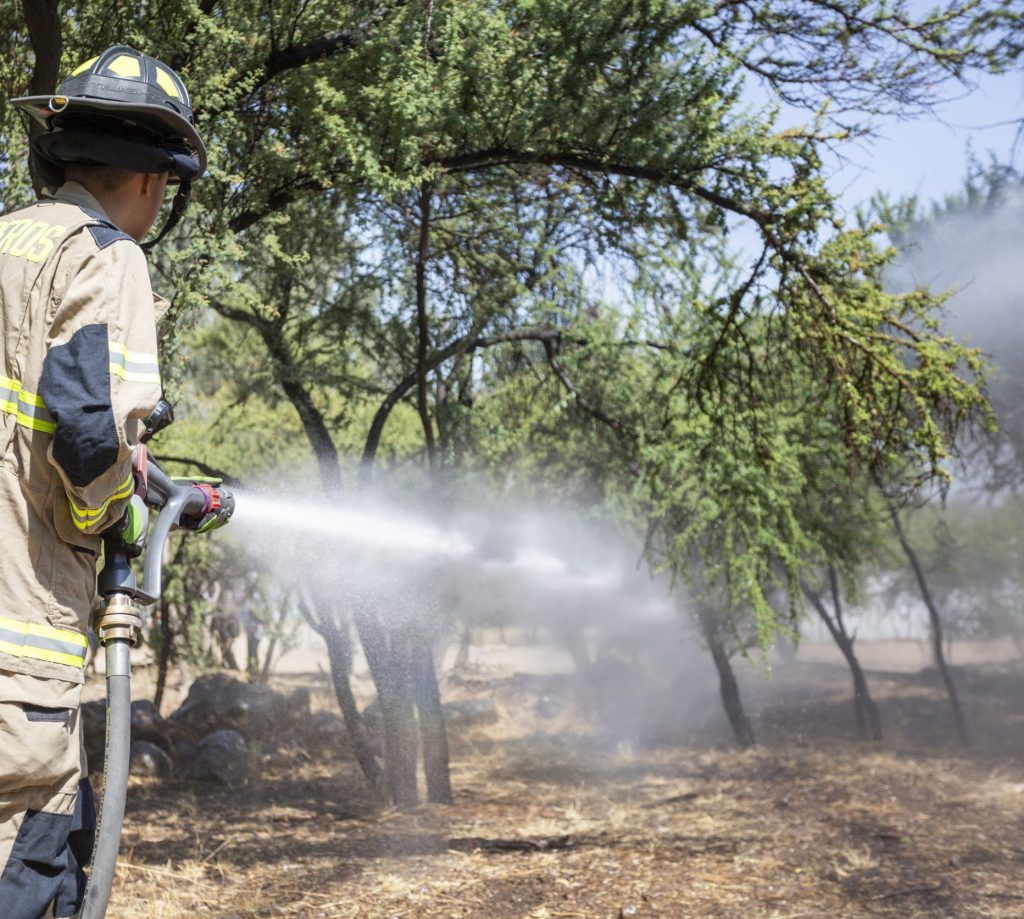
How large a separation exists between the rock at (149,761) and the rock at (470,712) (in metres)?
5.82

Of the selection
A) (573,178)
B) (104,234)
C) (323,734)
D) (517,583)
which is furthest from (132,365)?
(517,583)

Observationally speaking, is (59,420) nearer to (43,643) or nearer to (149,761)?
(43,643)

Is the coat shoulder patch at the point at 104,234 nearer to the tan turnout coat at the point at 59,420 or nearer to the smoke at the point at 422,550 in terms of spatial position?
the tan turnout coat at the point at 59,420

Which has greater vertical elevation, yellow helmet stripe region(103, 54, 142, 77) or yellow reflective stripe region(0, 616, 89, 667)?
yellow helmet stripe region(103, 54, 142, 77)

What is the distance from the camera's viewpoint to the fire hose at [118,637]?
1.94 m

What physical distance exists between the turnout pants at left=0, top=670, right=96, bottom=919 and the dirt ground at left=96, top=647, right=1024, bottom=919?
2.45m

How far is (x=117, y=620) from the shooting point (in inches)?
81.3

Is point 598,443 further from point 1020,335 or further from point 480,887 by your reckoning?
point 1020,335

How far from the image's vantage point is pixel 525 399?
877 centimetres

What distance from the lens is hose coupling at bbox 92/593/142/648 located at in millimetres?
→ 2062

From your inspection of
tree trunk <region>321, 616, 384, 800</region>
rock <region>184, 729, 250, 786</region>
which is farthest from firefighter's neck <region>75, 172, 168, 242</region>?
rock <region>184, 729, 250, 786</region>

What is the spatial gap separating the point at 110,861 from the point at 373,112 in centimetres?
376

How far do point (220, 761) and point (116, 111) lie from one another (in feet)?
25.2

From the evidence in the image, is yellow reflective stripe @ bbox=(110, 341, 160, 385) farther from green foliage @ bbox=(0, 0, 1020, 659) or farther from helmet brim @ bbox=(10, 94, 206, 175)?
green foliage @ bbox=(0, 0, 1020, 659)
